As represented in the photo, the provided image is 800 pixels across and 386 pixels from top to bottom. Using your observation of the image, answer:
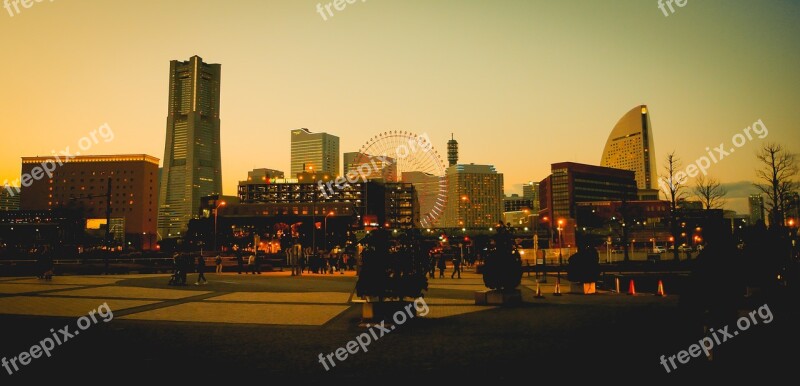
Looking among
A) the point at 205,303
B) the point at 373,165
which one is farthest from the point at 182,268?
the point at 373,165

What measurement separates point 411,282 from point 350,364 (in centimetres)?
583

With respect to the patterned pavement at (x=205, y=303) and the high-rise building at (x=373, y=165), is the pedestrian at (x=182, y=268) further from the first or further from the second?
the high-rise building at (x=373, y=165)

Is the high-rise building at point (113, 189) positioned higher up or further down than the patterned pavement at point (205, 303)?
higher up

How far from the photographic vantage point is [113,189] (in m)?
184

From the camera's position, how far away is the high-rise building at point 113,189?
166 metres

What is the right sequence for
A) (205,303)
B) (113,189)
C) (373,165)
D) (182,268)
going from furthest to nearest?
(113,189) < (373,165) < (182,268) < (205,303)

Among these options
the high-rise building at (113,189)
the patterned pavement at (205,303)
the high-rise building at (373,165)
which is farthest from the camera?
the high-rise building at (113,189)

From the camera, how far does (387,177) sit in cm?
8212

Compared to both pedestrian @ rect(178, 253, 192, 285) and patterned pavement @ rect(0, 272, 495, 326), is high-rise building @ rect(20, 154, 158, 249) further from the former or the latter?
patterned pavement @ rect(0, 272, 495, 326)

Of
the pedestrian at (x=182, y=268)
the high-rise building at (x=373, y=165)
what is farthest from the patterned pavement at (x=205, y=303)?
the high-rise building at (x=373, y=165)

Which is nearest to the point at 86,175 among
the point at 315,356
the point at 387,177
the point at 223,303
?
the point at 387,177

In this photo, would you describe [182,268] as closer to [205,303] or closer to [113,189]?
[205,303]

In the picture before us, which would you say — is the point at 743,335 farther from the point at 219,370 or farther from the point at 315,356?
the point at 219,370

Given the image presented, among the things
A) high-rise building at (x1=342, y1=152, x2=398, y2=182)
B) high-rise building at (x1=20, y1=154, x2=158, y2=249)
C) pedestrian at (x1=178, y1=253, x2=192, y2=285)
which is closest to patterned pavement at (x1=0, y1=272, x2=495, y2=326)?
pedestrian at (x1=178, y1=253, x2=192, y2=285)
